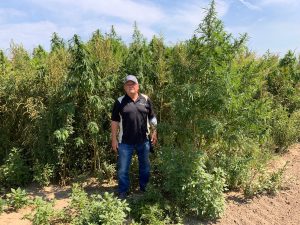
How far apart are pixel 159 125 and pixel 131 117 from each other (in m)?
0.49

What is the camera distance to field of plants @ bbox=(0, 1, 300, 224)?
5.35 m

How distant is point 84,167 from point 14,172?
45.1 inches

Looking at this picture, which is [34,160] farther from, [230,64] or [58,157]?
[230,64]

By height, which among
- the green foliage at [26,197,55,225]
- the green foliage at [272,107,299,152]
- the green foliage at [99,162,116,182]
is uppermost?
the green foliage at [272,107,299,152]

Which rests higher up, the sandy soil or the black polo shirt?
the black polo shirt

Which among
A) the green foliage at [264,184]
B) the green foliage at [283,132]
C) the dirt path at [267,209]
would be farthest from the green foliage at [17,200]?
the green foliage at [283,132]

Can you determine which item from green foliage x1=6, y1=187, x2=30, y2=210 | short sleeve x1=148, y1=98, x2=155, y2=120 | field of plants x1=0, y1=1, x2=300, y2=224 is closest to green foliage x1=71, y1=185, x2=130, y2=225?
field of plants x1=0, y1=1, x2=300, y2=224

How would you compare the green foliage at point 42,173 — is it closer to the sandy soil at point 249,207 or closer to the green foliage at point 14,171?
the sandy soil at point 249,207

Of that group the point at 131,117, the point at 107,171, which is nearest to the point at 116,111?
the point at 131,117

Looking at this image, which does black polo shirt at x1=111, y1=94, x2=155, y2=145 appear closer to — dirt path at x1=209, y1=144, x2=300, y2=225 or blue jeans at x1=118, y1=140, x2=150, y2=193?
blue jeans at x1=118, y1=140, x2=150, y2=193

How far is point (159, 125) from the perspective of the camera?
19.3ft

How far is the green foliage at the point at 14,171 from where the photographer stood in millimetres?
6227

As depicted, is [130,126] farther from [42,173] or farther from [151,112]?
[42,173]

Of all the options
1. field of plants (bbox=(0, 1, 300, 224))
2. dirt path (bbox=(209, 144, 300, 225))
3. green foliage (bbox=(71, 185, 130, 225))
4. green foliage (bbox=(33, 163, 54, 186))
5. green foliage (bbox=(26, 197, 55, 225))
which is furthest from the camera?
green foliage (bbox=(33, 163, 54, 186))
